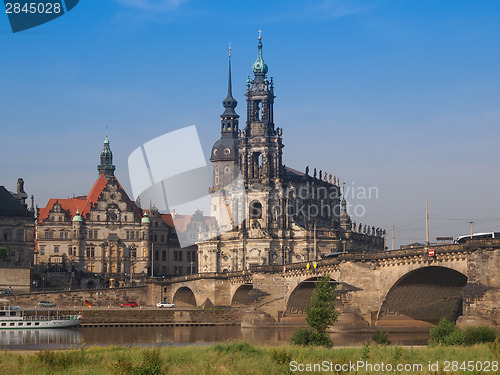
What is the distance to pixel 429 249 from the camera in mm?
83000

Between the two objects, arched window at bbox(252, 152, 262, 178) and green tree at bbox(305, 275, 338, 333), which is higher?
arched window at bbox(252, 152, 262, 178)

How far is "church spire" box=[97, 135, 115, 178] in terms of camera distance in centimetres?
18238

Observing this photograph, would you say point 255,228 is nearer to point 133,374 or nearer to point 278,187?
point 278,187

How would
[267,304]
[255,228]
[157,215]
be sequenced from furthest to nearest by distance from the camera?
[157,215]
[255,228]
[267,304]

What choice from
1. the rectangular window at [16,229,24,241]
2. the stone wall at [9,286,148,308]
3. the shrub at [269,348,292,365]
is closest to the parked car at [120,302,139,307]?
the stone wall at [9,286,148,308]

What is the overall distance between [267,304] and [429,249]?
36674 millimetres

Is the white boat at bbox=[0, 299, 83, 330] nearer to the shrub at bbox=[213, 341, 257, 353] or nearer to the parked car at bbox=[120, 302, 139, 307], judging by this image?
the parked car at bbox=[120, 302, 139, 307]

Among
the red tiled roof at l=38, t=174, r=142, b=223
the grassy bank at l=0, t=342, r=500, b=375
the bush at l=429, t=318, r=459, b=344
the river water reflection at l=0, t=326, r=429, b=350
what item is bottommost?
the river water reflection at l=0, t=326, r=429, b=350

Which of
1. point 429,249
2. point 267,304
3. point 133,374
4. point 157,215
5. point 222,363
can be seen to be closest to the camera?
point 133,374

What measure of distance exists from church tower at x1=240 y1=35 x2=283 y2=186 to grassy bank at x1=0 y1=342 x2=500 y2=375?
10334 centimetres

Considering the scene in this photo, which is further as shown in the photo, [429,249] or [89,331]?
[89,331]

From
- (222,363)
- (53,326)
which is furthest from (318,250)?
(222,363)

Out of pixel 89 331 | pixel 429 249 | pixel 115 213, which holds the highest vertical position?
pixel 115 213

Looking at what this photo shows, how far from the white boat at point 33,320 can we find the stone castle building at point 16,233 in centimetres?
3570
